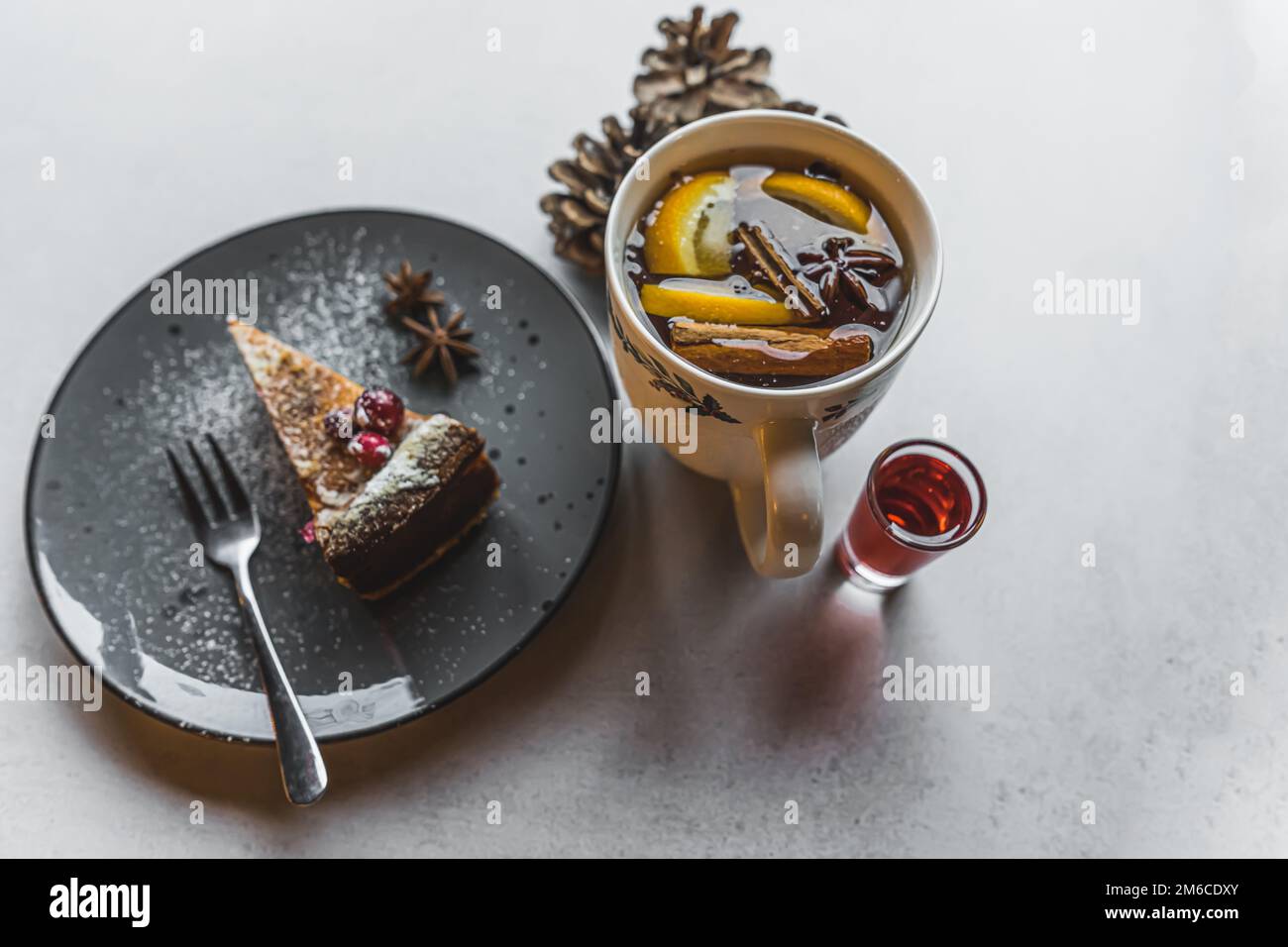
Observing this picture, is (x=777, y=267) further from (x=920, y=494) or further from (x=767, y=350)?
(x=920, y=494)

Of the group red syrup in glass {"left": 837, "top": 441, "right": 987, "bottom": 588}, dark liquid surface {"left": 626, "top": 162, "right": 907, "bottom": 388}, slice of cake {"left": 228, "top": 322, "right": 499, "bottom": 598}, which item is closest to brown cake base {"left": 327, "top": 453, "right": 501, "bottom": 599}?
slice of cake {"left": 228, "top": 322, "right": 499, "bottom": 598}

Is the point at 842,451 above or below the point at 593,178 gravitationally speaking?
below

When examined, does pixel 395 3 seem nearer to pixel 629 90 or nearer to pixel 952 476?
pixel 629 90

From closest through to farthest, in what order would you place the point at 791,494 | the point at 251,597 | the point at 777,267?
the point at 791,494, the point at 777,267, the point at 251,597

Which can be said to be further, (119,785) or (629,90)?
(629,90)

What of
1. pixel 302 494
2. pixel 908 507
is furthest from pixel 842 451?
pixel 302 494

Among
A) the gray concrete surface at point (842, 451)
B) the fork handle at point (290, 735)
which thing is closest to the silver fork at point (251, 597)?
the fork handle at point (290, 735)

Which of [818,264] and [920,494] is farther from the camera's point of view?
[920,494]
